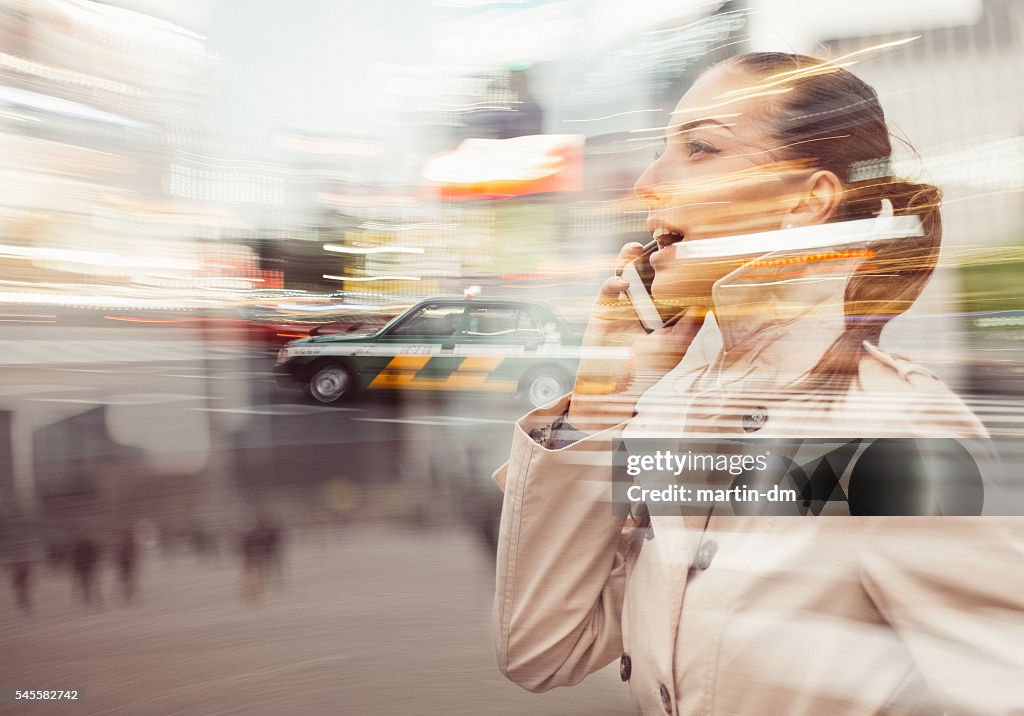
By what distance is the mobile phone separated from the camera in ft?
3.57

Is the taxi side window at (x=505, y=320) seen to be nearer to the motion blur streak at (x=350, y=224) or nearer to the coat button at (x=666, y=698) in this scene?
the motion blur streak at (x=350, y=224)

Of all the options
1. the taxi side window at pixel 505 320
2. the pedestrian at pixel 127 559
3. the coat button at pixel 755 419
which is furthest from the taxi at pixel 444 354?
the pedestrian at pixel 127 559

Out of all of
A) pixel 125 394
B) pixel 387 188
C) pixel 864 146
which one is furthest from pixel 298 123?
pixel 125 394

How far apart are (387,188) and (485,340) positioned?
2.52 metres

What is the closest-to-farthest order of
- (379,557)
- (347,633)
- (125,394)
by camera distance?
(347,633) → (379,557) → (125,394)

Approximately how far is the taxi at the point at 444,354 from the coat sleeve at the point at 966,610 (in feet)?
2.03

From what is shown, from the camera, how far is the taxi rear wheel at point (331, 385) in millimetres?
4648

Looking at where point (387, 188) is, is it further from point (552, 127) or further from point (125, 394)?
point (125, 394)

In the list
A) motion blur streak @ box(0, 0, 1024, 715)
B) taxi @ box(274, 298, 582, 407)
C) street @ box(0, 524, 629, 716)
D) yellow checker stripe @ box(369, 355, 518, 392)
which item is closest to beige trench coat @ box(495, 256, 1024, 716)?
motion blur streak @ box(0, 0, 1024, 715)

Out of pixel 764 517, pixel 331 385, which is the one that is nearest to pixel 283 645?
pixel 764 517

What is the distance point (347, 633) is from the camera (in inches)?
72.5

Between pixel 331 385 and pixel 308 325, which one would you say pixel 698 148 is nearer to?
pixel 308 325

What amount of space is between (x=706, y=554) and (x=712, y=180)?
54cm

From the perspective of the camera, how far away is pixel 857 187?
91 centimetres
